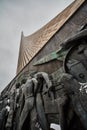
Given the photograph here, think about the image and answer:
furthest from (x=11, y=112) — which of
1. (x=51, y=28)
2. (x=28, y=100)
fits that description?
(x=51, y=28)

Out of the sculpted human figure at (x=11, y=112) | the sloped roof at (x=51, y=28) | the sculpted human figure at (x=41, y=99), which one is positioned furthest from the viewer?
the sloped roof at (x=51, y=28)

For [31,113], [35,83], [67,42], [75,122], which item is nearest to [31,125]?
[31,113]

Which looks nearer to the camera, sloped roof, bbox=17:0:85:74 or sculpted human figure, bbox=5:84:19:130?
sculpted human figure, bbox=5:84:19:130

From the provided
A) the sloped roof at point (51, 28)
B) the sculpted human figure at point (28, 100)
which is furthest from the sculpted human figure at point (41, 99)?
the sloped roof at point (51, 28)

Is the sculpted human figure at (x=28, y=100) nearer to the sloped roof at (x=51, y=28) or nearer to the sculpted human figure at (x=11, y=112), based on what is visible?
the sculpted human figure at (x=11, y=112)

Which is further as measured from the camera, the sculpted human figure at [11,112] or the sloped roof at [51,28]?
the sloped roof at [51,28]

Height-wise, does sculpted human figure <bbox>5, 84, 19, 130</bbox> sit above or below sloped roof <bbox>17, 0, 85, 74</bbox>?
below

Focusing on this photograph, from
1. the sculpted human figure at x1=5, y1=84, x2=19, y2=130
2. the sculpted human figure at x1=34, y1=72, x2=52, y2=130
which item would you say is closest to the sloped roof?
the sculpted human figure at x1=34, y1=72, x2=52, y2=130

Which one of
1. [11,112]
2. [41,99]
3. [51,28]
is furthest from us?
[51,28]

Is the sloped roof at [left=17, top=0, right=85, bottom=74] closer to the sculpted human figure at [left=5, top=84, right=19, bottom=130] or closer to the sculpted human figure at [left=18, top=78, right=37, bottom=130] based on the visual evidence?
the sculpted human figure at [left=18, top=78, right=37, bottom=130]

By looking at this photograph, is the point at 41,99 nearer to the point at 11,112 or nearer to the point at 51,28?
the point at 11,112

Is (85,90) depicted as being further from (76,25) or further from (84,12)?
(84,12)

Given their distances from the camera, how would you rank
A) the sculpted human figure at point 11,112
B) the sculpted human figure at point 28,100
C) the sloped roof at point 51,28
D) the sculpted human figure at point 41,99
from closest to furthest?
the sculpted human figure at point 41,99 → the sculpted human figure at point 28,100 → the sculpted human figure at point 11,112 → the sloped roof at point 51,28

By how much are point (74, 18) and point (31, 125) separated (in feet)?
8.46
